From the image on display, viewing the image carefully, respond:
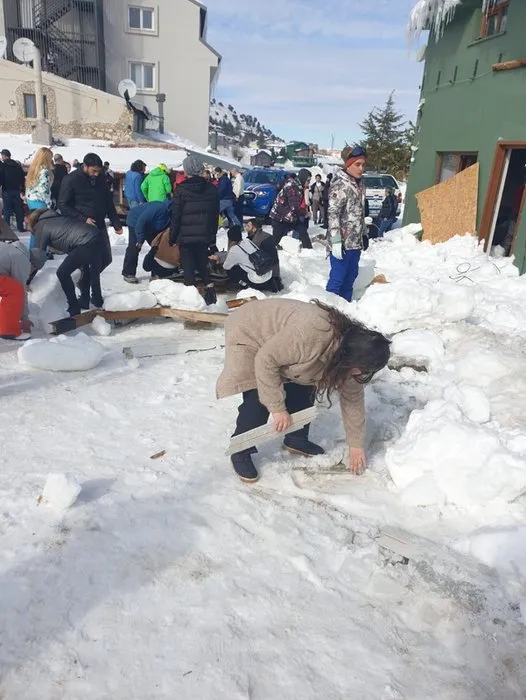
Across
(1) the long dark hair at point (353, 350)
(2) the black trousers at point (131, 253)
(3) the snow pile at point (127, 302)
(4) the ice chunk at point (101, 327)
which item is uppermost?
(1) the long dark hair at point (353, 350)

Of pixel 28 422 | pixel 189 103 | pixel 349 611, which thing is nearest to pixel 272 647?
pixel 349 611

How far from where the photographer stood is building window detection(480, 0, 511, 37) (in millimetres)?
8852

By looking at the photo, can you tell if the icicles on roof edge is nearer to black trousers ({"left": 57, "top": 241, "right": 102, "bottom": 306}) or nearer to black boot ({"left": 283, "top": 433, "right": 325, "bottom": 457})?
black trousers ({"left": 57, "top": 241, "right": 102, "bottom": 306})

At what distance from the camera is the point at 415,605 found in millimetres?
2219

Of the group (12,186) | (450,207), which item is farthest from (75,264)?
(450,207)

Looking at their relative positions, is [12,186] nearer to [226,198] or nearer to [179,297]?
[226,198]

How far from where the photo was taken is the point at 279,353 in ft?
8.45

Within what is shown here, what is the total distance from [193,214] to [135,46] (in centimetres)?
2931

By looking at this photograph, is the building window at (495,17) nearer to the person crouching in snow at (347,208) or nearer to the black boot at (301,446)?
the person crouching in snow at (347,208)

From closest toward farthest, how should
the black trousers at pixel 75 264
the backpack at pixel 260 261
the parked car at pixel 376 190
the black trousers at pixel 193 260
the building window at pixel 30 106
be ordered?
1. the black trousers at pixel 75 264
2. the black trousers at pixel 193 260
3. the backpack at pixel 260 261
4. the parked car at pixel 376 190
5. the building window at pixel 30 106

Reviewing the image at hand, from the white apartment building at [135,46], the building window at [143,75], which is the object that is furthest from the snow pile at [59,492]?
the building window at [143,75]

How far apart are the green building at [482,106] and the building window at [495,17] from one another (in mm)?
15

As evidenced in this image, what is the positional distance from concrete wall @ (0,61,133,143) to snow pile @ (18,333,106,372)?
25372 mm

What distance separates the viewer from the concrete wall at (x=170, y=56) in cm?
2903
